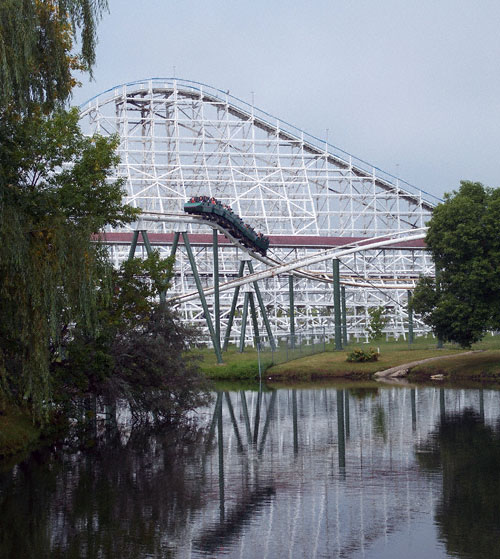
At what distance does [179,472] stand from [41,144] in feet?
19.2

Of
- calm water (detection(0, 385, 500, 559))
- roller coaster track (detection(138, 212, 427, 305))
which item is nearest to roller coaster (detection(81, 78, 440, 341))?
roller coaster track (detection(138, 212, 427, 305))

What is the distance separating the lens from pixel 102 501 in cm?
1148

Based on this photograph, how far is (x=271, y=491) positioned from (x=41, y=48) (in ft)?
24.7

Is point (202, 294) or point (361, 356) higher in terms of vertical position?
point (202, 294)

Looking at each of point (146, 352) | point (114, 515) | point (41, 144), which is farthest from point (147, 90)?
point (114, 515)

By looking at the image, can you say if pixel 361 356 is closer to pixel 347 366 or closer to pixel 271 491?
pixel 347 366

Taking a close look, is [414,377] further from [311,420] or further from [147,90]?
[147,90]

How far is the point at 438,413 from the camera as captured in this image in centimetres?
2047

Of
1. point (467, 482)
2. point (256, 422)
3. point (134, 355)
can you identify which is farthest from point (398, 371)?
point (467, 482)

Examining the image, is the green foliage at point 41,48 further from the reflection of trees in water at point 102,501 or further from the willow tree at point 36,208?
the reflection of trees in water at point 102,501

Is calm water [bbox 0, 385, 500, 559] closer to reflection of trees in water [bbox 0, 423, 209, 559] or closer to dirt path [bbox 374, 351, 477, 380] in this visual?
reflection of trees in water [bbox 0, 423, 209, 559]

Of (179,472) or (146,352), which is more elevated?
(146,352)

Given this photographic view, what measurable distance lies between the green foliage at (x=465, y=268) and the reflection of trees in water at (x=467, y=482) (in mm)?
12429

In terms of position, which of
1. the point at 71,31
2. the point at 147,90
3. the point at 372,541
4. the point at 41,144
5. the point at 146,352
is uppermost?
the point at 147,90
